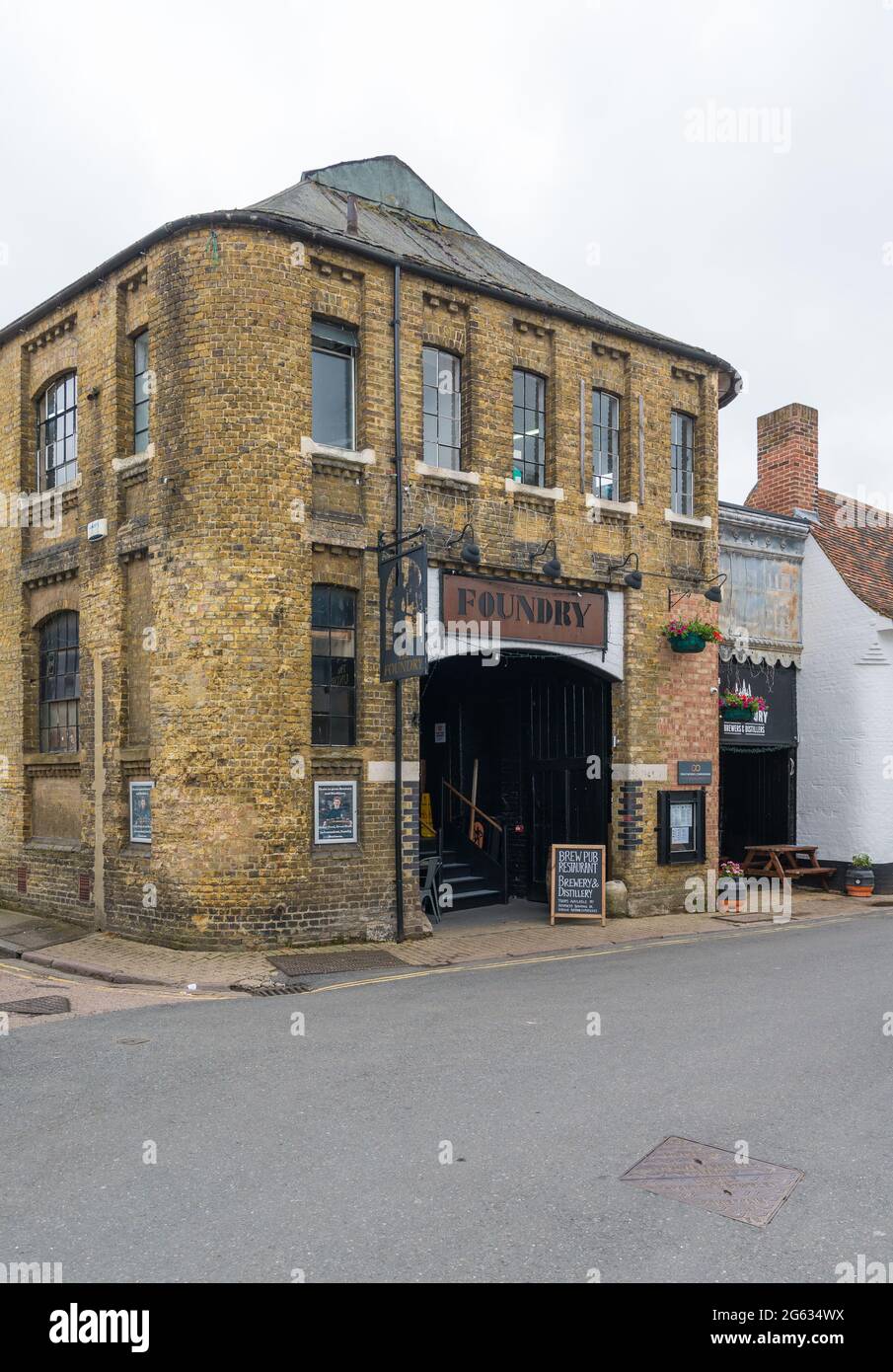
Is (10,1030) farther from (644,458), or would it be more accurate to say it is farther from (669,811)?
(644,458)

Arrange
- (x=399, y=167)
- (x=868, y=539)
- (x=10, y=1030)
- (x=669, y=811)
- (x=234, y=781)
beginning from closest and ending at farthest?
1. (x=10, y=1030)
2. (x=234, y=781)
3. (x=669, y=811)
4. (x=399, y=167)
5. (x=868, y=539)

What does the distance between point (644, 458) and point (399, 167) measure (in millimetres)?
6507

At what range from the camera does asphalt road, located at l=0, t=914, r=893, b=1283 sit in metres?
4.50

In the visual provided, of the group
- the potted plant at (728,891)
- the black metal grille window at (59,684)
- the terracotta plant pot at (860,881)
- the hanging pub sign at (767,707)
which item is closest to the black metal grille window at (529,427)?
the hanging pub sign at (767,707)

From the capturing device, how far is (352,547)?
511 inches

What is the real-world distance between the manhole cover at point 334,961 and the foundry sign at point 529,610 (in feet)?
14.4

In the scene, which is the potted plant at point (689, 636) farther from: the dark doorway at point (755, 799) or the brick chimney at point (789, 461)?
the brick chimney at point (789, 461)

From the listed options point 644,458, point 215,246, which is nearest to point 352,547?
point 215,246

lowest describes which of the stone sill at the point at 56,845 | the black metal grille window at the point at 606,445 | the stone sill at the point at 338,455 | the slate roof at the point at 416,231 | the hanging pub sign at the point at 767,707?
the stone sill at the point at 56,845

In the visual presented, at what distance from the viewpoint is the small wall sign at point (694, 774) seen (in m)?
16.0

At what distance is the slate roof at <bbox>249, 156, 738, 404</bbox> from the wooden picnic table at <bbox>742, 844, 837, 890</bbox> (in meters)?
8.10

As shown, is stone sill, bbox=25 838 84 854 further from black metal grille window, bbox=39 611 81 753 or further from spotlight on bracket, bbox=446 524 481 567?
spotlight on bracket, bbox=446 524 481 567

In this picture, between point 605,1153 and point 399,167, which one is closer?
point 605,1153
